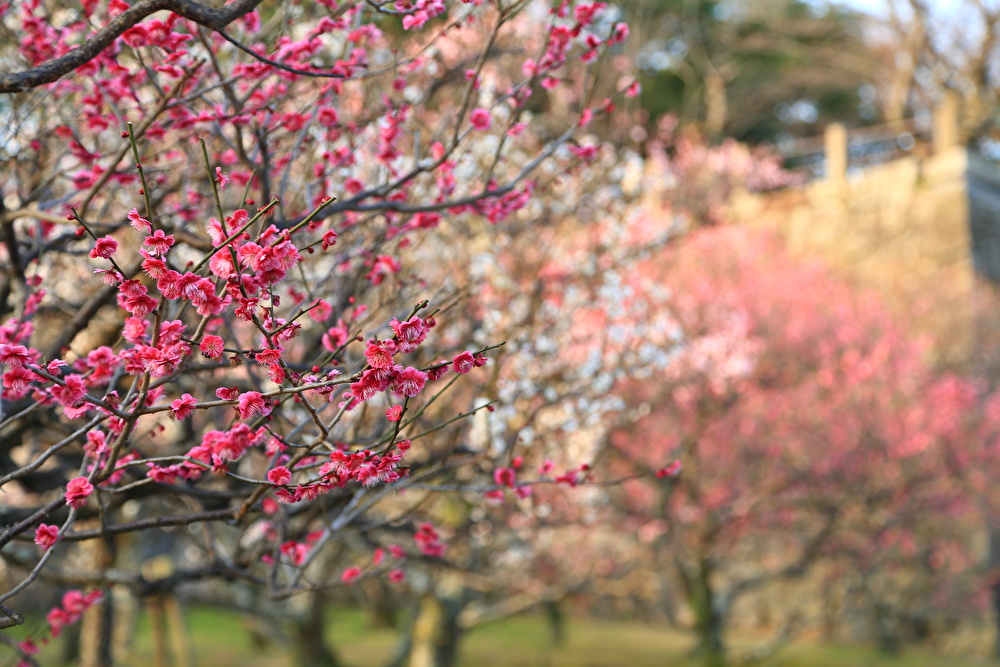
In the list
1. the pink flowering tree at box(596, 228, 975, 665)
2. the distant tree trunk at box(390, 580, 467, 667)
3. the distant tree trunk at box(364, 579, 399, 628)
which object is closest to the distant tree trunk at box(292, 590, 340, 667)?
the distant tree trunk at box(390, 580, 467, 667)

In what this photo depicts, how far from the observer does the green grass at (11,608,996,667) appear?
14.6 metres

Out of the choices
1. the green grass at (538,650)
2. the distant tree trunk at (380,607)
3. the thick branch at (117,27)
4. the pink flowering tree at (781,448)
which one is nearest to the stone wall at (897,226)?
the pink flowering tree at (781,448)

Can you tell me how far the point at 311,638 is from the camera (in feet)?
31.2

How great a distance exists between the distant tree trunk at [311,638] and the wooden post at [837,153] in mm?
15962

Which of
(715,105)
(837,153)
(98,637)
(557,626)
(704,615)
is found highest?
(715,105)

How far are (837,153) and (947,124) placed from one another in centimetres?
231

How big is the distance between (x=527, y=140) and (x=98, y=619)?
681 cm

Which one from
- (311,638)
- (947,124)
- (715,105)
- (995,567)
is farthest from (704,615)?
(715,105)

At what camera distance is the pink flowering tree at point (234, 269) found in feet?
7.13

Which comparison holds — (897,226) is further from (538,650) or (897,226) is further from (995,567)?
(538,650)

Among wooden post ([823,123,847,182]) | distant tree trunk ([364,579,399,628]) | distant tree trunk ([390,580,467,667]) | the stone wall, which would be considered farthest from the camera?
wooden post ([823,123,847,182])

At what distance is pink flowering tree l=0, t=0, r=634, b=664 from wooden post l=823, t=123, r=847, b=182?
52.0ft

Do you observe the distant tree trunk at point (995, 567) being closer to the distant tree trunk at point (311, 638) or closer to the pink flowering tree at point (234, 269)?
the distant tree trunk at point (311, 638)

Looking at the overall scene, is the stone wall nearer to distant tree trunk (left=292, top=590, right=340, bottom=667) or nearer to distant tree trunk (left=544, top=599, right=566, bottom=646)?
distant tree trunk (left=544, top=599, right=566, bottom=646)
